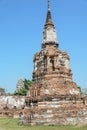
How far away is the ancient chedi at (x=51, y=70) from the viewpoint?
22.6m

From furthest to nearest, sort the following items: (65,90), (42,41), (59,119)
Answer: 1. (42,41)
2. (65,90)
3. (59,119)

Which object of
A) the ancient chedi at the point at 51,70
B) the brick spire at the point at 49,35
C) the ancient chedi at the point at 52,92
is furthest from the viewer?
the brick spire at the point at 49,35

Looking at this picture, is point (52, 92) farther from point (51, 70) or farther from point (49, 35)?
point (49, 35)

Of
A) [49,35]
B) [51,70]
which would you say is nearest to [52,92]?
[51,70]

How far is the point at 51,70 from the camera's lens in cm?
2375

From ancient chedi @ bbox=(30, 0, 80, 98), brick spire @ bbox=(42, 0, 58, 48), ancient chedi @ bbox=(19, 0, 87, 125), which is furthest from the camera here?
brick spire @ bbox=(42, 0, 58, 48)

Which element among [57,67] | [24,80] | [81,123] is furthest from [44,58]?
[24,80]

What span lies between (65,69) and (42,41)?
11.3 feet

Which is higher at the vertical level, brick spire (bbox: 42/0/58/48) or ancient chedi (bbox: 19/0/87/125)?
brick spire (bbox: 42/0/58/48)

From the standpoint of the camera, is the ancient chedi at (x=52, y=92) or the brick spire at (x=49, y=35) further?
the brick spire at (x=49, y=35)

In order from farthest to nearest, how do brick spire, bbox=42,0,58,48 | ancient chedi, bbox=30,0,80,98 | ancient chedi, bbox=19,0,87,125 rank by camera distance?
brick spire, bbox=42,0,58,48, ancient chedi, bbox=30,0,80,98, ancient chedi, bbox=19,0,87,125

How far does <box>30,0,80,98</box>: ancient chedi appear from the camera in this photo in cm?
2259

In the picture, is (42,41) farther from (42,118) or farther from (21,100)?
A: (21,100)

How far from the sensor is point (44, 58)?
24.3 meters
